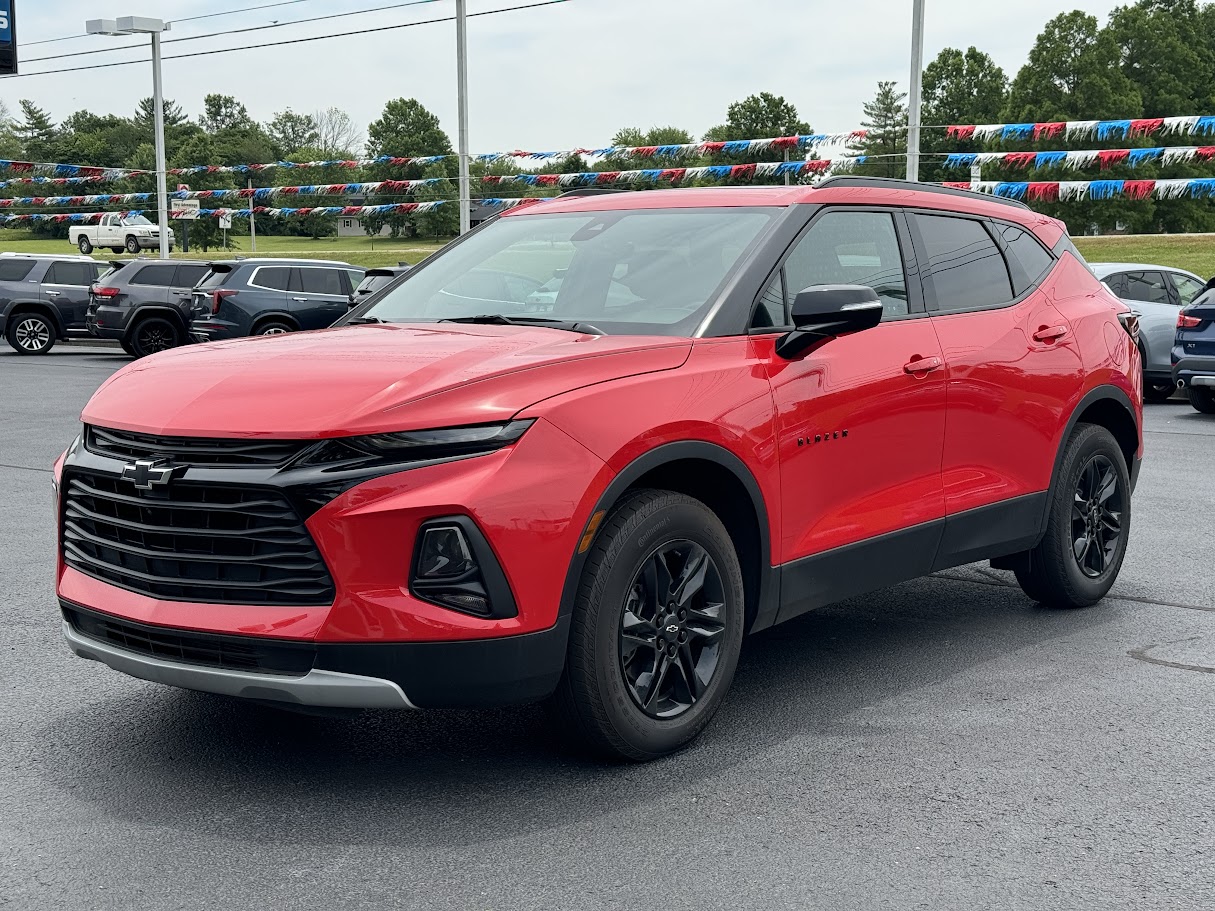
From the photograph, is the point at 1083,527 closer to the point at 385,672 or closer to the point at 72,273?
the point at 385,672

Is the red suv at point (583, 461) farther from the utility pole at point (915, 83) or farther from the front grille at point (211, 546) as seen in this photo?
the utility pole at point (915, 83)

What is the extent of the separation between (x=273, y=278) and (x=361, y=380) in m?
20.1

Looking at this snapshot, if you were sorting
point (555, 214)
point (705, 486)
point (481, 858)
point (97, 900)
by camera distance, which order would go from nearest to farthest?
point (97, 900)
point (481, 858)
point (705, 486)
point (555, 214)

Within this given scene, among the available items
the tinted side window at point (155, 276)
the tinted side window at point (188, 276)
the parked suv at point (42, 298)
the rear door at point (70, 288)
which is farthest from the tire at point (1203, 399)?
the rear door at point (70, 288)

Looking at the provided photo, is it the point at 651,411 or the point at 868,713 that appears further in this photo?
the point at 868,713

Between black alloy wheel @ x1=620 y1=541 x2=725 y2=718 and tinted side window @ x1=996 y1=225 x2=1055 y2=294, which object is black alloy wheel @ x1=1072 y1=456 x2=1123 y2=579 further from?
black alloy wheel @ x1=620 y1=541 x2=725 y2=718

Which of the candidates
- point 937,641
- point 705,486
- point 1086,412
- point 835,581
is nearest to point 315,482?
point 705,486

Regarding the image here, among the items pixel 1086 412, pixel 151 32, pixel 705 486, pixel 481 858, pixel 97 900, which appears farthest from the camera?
pixel 151 32

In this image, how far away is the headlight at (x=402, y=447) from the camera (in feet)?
12.2

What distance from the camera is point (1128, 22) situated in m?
80.2

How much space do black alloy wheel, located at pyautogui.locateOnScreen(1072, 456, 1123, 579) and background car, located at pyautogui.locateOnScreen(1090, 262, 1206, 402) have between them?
449 inches

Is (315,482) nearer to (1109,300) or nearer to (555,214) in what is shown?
(555,214)

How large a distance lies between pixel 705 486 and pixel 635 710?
32.3 inches

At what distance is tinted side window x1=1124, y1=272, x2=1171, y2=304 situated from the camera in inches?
699
